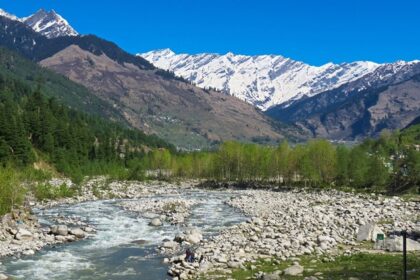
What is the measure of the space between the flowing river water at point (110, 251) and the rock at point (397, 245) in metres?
21.5

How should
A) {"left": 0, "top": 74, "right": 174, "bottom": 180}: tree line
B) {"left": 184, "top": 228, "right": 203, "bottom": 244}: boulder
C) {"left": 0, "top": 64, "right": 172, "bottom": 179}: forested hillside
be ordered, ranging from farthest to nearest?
{"left": 0, "top": 64, "right": 172, "bottom": 179}: forested hillside
{"left": 0, "top": 74, "right": 174, "bottom": 180}: tree line
{"left": 184, "top": 228, "right": 203, "bottom": 244}: boulder

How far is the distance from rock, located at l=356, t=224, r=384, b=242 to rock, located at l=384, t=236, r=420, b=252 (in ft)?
13.3

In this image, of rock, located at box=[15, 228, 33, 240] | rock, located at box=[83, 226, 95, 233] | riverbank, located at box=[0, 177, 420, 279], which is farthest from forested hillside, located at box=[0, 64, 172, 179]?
rock, located at box=[15, 228, 33, 240]

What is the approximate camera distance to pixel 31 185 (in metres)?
94.6

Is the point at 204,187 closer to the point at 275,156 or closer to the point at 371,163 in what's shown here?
the point at 275,156

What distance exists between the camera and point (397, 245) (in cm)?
4453

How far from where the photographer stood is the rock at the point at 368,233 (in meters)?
50.0

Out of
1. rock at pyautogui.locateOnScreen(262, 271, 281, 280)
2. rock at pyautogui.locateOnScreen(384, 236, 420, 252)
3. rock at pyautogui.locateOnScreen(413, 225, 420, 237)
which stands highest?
rock at pyautogui.locateOnScreen(413, 225, 420, 237)

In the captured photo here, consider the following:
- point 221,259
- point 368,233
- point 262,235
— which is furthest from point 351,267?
point 262,235

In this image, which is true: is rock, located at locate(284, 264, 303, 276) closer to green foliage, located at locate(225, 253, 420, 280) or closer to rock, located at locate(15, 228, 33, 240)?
green foliage, located at locate(225, 253, 420, 280)

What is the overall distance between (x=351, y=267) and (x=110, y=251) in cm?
2607

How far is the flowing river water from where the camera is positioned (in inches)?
1650

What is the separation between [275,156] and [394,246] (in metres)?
108

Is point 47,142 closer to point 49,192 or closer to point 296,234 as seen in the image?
point 49,192
